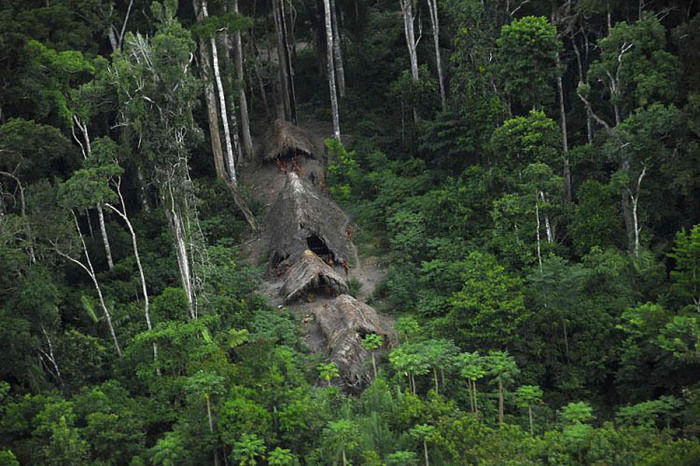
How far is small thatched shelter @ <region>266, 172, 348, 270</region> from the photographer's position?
83.9 ft

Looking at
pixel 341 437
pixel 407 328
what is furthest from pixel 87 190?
pixel 341 437

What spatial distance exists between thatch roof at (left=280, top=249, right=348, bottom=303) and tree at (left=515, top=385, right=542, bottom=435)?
6.18 m

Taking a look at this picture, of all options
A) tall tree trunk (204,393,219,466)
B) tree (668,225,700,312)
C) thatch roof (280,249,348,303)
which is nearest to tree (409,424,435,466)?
tall tree trunk (204,393,219,466)

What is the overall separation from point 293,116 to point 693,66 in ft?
51.9

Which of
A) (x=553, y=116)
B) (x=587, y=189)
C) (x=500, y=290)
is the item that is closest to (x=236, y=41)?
(x=553, y=116)

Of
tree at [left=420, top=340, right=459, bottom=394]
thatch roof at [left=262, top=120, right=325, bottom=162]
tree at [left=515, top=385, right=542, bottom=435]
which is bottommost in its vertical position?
tree at [left=515, top=385, right=542, bottom=435]

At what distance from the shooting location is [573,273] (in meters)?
21.1

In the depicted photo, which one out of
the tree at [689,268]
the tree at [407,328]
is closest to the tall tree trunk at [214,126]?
the tree at [407,328]

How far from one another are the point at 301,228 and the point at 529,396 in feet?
31.6

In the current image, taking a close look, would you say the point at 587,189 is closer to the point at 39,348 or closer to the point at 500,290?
the point at 500,290

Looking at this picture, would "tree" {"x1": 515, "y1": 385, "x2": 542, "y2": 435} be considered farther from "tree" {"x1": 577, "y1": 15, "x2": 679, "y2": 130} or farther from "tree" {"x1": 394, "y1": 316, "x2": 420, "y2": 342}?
"tree" {"x1": 577, "y1": 15, "x2": 679, "y2": 130}

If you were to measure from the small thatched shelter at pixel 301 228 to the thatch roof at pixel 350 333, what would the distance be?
3126 mm

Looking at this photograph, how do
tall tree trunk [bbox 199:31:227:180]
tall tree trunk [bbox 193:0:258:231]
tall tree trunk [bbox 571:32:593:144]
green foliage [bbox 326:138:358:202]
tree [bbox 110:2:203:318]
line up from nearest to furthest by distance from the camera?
tree [bbox 110:2:203:318], tall tree trunk [bbox 571:32:593:144], tall tree trunk [bbox 193:0:258:231], tall tree trunk [bbox 199:31:227:180], green foliage [bbox 326:138:358:202]

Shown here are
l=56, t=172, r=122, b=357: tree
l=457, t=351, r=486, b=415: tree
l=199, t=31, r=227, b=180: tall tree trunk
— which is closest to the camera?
l=457, t=351, r=486, b=415: tree
